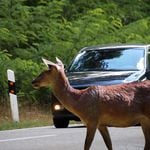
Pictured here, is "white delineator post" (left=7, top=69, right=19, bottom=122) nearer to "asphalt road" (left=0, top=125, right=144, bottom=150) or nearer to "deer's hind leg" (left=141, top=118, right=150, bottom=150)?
"asphalt road" (left=0, top=125, right=144, bottom=150)

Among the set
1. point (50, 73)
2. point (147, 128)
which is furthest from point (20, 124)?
point (147, 128)

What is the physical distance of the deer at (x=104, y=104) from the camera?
28.2ft

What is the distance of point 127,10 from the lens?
91.2 ft

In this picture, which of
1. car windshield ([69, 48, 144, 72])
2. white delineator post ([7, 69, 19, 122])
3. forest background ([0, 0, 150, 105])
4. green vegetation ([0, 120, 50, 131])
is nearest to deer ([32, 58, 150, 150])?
car windshield ([69, 48, 144, 72])

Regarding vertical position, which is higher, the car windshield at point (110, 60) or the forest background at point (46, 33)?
the car windshield at point (110, 60)

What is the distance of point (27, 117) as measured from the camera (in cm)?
1925

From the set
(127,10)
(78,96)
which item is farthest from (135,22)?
(78,96)

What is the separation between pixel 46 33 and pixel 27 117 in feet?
18.1

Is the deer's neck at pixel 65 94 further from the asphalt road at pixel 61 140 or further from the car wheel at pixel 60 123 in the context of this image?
the car wheel at pixel 60 123

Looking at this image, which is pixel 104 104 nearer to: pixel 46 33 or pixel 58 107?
pixel 58 107

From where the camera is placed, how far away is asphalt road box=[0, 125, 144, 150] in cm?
1106

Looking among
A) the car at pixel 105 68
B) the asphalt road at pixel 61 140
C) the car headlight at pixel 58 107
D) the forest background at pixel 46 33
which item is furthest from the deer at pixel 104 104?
the forest background at pixel 46 33

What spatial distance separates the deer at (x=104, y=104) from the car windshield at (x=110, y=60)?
20.8 feet

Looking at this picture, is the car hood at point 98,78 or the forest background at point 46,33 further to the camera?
the forest background at point 46,33
